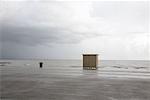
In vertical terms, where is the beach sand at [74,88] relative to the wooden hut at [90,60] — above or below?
below

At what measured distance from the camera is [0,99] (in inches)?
497

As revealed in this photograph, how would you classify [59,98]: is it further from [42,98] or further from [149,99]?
[149,99]

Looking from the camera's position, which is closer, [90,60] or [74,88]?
[74,88]

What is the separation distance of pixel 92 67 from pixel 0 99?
116ft

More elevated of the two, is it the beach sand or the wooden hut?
the wooden hut

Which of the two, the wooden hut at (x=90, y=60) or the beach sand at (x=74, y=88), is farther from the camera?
the wooden hut at (x=90, y=60)

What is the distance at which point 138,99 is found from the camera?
13.0 m

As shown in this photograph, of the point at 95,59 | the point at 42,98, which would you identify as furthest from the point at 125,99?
the point at 95,59

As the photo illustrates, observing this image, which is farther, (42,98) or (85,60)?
(85,60)

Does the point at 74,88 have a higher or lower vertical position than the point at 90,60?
lower

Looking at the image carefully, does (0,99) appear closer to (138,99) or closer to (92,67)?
(138,99)

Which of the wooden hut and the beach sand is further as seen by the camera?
the wooden hut

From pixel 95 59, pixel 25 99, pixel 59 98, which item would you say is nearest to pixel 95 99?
pixel 59 98

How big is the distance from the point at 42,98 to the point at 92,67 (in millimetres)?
34586
